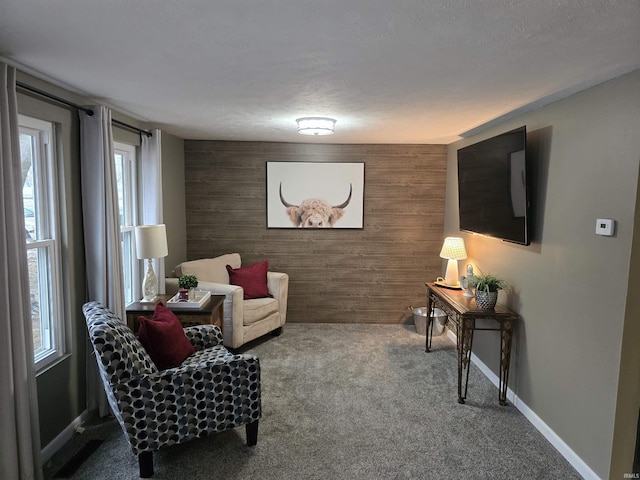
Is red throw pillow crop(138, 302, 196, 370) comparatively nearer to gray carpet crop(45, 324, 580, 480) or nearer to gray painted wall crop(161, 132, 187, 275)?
gray carpet crop(45, 324, 580, 480)

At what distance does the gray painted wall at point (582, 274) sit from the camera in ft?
6.87

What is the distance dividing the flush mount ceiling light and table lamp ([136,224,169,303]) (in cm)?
155

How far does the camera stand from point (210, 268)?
4.52 metres

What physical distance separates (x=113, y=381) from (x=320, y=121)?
7.91ft

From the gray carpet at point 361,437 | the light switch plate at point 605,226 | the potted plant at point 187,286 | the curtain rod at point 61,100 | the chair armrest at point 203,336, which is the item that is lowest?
the gray carpet at point 361,437

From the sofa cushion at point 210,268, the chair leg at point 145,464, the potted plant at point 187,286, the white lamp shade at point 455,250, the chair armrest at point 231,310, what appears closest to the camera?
the chair leg at point 145,464

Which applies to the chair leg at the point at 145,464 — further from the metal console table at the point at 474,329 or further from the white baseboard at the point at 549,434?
the white baseboard at the point at 549,434

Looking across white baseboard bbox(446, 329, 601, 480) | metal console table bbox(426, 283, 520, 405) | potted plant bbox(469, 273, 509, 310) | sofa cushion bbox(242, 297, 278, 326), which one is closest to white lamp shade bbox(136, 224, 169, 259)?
sofa cushion bbox(242, 297, 278, 326)

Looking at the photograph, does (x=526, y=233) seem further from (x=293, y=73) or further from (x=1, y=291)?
(x=1, y=291)

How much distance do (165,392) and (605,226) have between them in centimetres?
263

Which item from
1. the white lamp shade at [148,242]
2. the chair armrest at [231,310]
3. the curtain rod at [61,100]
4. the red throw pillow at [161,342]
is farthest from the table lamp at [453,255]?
the curtain rod at [61,100]

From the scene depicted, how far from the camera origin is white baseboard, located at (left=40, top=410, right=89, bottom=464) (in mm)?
2422

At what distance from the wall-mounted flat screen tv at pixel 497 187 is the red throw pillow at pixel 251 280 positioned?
2330mm

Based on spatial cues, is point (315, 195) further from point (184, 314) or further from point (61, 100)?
point (61, 100)
